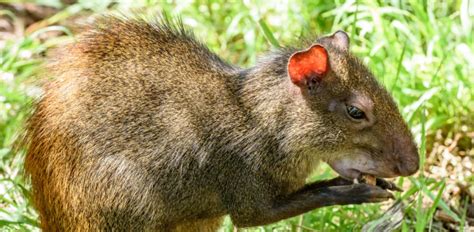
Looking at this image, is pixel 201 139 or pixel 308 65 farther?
pixel 201 139

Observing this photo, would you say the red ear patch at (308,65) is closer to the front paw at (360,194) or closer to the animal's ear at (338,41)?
the animal's ear at (338,41)

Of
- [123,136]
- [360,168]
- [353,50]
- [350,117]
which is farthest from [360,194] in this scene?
[353,50]

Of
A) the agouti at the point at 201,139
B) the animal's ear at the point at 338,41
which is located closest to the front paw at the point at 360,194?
the agouti at the point at 201,139

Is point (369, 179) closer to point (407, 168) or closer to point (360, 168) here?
point (360, 168)

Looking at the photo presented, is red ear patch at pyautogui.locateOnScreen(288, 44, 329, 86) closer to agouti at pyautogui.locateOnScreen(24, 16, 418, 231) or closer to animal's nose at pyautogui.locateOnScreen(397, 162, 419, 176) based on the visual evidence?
agouti at pyautogui.locateOnScreen(24, 16, 418, 231)

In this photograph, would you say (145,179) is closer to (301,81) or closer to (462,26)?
(301,81)

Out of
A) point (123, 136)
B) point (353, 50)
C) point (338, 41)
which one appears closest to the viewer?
point (123, 136)
